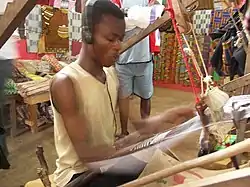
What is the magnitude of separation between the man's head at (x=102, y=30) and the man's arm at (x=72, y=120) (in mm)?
169

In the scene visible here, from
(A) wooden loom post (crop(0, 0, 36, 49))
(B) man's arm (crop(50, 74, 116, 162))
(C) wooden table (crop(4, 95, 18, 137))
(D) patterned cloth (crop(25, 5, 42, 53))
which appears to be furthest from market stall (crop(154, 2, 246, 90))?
(C) wooden table (crop(4, 95, 18, 137))

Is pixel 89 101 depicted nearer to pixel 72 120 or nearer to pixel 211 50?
pixel 72 120

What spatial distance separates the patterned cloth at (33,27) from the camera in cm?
388

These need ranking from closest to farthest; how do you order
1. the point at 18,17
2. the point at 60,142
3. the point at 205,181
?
the point at 205,181
the point at 18,17
the point at 60,142

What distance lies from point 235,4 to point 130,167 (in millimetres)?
1468

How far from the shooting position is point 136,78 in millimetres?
3650

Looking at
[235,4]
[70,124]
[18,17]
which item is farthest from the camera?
[235,4]

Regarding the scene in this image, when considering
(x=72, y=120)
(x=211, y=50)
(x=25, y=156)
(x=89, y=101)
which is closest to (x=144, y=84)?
(x=211, y=50)

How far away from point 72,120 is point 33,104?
2.52 m

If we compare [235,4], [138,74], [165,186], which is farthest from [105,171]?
[138,74]

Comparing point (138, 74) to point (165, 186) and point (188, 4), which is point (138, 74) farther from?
point (165, 186)

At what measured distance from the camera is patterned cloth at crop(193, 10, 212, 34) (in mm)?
4594

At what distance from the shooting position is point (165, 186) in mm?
1381

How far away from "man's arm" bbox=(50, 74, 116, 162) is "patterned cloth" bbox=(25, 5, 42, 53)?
8.74ft
